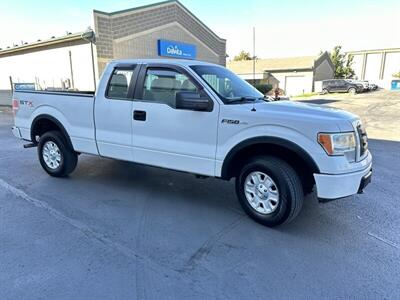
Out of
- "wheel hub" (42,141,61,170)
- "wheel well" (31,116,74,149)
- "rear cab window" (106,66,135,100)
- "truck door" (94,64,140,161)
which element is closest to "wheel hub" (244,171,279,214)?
"truck door" (94,64,140,161)

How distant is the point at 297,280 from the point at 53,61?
1962 cm

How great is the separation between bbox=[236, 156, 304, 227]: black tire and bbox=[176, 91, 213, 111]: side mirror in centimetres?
90

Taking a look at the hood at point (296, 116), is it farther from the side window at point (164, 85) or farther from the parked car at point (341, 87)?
the parked car at point (341, 87)

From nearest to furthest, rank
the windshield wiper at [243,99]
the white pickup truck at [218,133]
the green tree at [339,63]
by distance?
1. the white pickup truck at [218,133]
2. the windshield wiper at [243,99]
3. the green tree at [339,63]

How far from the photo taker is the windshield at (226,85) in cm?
Answer: 430

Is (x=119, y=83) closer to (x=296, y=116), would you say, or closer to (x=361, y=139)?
(x=296, y=116)

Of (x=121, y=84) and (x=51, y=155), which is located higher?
(x=121, y=84)

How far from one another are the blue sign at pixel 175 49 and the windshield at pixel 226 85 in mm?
16157

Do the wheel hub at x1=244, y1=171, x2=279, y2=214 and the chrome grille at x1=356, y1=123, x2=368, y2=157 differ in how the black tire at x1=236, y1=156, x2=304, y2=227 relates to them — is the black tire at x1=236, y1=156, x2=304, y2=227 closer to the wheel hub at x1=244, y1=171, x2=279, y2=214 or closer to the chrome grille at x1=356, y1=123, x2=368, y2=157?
the wheel hub at x1=244, y1=171, x2=279, y2=214

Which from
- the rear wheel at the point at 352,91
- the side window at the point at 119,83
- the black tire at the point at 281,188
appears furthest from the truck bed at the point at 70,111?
the rear wheel at the point at 352,91

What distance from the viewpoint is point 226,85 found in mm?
4586

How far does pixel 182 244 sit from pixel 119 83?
8.97 ft

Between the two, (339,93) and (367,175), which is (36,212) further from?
(339,93)

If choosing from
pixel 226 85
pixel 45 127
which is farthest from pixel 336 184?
pixel 45 127
